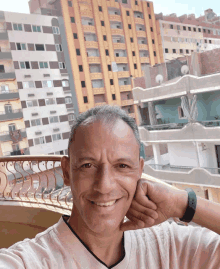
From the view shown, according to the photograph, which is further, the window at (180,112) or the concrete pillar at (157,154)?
the concrete pillar at (157,154)

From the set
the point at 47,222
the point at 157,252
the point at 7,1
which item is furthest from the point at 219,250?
the point at 7,1

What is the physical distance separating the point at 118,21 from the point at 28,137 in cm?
204

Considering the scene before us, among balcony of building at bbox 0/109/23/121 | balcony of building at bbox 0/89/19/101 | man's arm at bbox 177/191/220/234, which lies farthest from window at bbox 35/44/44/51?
man's arm at bbox 177/191/220/234

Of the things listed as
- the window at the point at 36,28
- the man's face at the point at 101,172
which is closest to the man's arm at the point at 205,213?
the man's face at the point at 101,172

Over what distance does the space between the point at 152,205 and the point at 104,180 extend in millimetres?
186

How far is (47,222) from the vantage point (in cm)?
215

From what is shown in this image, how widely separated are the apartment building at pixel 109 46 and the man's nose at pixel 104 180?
288 cm

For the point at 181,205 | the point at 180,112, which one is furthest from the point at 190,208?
the point at 180,112

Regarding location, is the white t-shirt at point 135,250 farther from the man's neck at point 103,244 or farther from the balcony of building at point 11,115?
the balcony of building at point 11,115

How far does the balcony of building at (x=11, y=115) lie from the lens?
3320 millimetres

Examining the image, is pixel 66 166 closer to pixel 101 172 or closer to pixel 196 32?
pixel 101 172

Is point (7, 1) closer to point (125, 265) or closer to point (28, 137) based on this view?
point (28, 137)

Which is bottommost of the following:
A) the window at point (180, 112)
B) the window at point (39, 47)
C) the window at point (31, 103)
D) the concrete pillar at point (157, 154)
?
the concrete pillar at point (157, 154)

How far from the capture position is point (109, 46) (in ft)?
11.9
